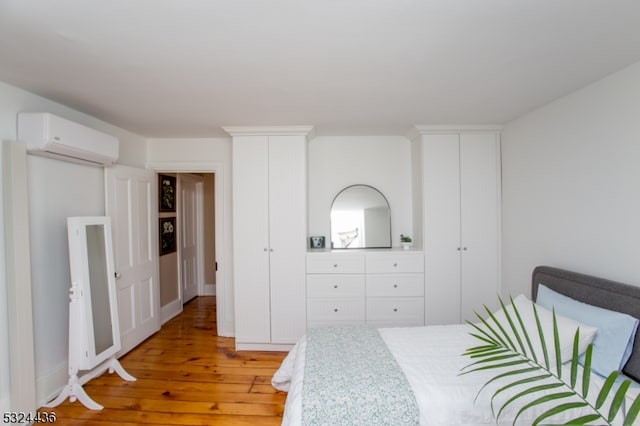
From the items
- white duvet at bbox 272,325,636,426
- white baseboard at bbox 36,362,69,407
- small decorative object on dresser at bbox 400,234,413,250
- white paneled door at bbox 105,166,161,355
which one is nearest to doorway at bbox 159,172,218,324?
white paneled door at bbox 105,166,161,355

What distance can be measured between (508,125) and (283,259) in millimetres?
2633

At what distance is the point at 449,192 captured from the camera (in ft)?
10.9

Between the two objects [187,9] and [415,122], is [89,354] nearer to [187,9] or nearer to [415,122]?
[187,9]

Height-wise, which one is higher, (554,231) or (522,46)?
(522,46)

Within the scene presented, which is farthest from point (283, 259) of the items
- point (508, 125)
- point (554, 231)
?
point (508, 125)

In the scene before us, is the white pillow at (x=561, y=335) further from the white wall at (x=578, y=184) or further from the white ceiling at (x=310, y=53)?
the white ceiling at (x=310, y=53)

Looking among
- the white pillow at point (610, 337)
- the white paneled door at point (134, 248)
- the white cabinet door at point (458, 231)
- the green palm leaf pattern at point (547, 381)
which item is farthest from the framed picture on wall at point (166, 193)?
the white pillow at point (610, 337)

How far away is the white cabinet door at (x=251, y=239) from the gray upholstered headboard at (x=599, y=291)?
2463mm

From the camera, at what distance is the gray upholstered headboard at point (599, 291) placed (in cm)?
178

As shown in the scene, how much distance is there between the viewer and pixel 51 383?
2.46 m

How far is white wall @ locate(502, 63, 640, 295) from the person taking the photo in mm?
1996

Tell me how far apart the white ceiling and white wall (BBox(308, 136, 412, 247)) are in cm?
96

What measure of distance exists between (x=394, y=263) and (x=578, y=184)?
1.65 m

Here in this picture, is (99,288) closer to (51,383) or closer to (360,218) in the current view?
(51,383)
